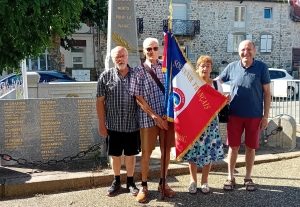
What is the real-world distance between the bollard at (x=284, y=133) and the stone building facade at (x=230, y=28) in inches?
704

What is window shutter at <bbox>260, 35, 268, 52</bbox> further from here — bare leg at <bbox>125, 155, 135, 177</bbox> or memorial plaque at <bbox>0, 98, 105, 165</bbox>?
bare leg at <bbox>125, 155, 135, 177</bbox>

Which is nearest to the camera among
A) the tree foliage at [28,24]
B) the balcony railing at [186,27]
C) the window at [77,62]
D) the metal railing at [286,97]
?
the tree foliage at [28,24]

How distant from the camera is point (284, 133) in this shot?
5.70 meters

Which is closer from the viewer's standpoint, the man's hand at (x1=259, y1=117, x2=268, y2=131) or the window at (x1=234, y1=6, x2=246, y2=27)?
the man's hand at (x1=259, y1=117, x2=268, y2=131)

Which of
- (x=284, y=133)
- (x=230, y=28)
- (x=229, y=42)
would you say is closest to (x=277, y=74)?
(x=229, y=42)

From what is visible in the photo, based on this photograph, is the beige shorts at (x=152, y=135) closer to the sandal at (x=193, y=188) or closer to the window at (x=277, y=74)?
the sandal at (x=193, y=188)

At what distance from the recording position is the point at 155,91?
3619 mm

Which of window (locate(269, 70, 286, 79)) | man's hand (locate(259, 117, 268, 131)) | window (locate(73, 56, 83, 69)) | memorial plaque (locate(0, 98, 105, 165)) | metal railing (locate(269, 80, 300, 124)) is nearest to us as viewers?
man's hand (locate(259, 117, 268, 131))

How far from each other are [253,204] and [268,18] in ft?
80.2

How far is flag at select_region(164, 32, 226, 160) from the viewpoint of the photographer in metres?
3.60

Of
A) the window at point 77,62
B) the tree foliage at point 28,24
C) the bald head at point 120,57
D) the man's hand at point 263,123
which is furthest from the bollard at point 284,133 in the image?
the window at point 77,62

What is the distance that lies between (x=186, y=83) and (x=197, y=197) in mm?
1436

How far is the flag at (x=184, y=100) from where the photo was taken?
3602mm

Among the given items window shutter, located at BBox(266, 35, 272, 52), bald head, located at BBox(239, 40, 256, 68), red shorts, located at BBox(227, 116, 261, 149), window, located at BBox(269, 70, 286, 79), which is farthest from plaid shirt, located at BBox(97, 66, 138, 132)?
window shutter, located at BBox(266, 35, 272, 52)
